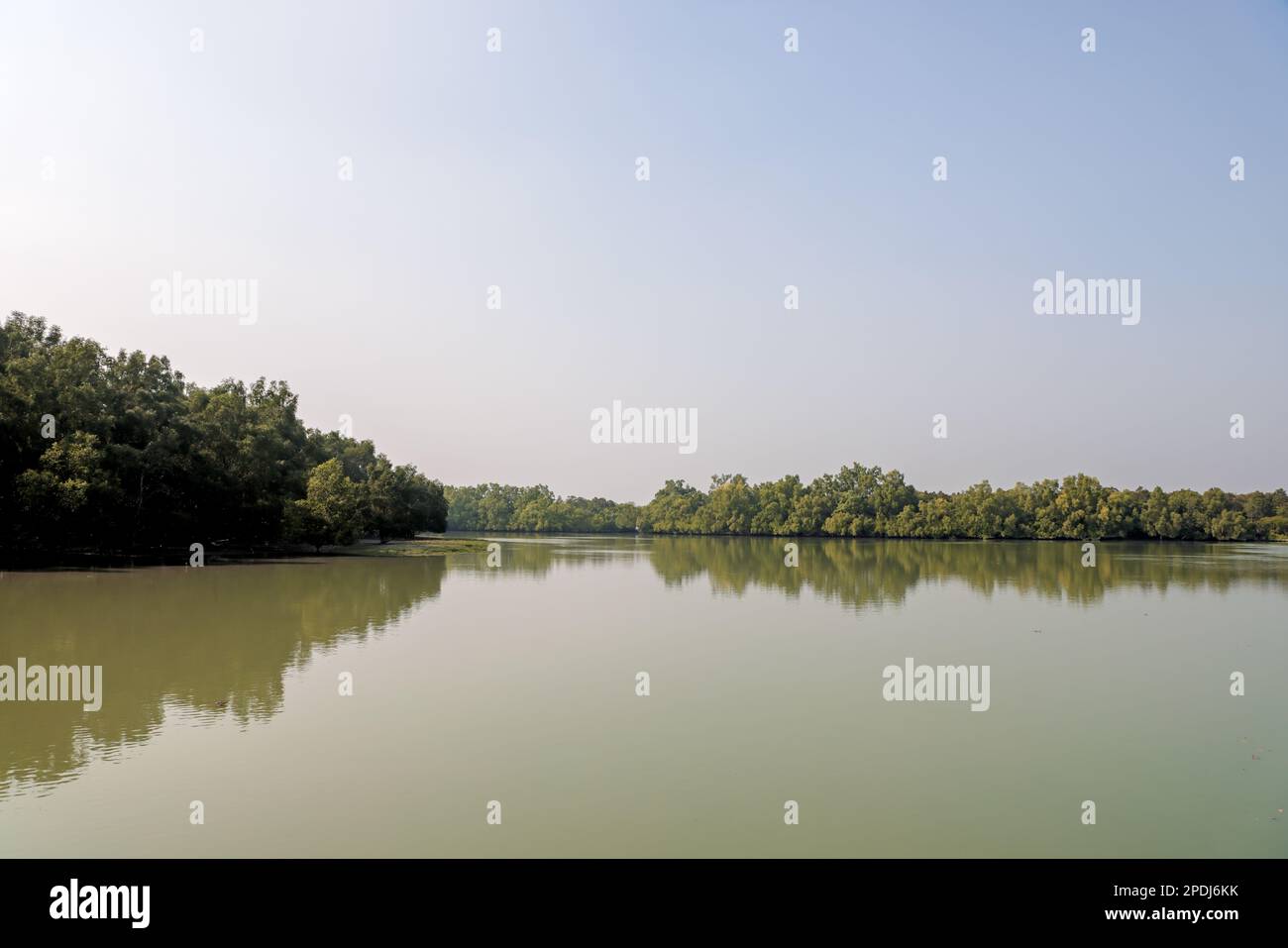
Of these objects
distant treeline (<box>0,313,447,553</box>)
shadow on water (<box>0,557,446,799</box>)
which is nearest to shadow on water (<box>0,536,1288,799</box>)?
shadow on water (<box>0,557,446,799</box>)

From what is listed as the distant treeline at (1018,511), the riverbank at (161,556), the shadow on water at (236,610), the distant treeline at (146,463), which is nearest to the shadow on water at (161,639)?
the shadow on water at (236,610)

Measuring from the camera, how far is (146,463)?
47.2 meters

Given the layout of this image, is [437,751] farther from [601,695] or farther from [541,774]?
[601,695]

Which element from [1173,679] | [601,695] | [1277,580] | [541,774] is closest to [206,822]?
[541,774]

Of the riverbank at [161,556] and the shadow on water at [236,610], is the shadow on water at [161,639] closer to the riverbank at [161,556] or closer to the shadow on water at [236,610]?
the shadow on water at [236,610]

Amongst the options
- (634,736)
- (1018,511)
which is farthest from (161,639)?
(1018,511)

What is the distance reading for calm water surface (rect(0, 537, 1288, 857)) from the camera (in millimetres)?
9289

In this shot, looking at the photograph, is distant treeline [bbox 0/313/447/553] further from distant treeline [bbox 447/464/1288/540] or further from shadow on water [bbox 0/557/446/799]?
distant treeline [bbox 447/464/1288/540]

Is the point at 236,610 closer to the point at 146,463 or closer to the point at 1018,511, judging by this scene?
the point at 146,463

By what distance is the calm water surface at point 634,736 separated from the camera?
30.5ft

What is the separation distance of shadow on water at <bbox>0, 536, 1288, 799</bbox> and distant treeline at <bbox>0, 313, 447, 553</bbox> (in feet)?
13.1

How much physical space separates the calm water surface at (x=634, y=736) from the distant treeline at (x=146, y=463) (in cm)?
1584

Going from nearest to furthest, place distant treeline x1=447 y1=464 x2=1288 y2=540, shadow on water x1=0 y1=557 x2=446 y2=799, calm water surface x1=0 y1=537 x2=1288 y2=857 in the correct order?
calm water surface x1=0 y1=537 x2=1288 y2=857
shadow on water x1=0 y1=557 x2=446 y2=799
distant treeline x1=447 y1=464 x2=1288 y2=540
